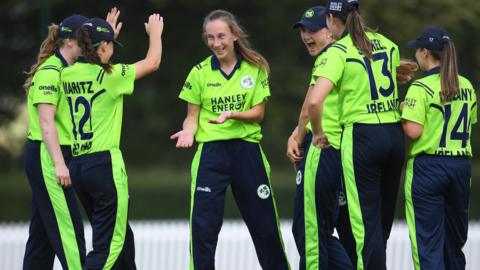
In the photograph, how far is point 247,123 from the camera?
7.30 m

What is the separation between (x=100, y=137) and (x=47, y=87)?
591 millimetres

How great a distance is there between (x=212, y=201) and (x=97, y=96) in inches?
44.9

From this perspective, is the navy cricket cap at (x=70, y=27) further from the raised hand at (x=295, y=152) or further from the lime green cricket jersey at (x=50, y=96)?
the raised hand at (x=295, y=152)

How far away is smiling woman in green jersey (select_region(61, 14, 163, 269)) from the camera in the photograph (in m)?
7.01

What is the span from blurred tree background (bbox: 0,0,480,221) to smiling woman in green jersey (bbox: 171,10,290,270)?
7852 mm

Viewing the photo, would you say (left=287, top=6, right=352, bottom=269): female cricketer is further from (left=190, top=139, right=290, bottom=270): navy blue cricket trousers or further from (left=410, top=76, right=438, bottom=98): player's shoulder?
(left=410, top=76, right=438, bottom=98): player's shoulder

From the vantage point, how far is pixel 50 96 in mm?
7277

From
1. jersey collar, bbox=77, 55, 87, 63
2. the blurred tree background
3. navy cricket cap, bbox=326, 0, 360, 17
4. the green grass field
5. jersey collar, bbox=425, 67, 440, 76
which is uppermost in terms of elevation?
navy cricket cap, bbox=326, 0, 360, 17

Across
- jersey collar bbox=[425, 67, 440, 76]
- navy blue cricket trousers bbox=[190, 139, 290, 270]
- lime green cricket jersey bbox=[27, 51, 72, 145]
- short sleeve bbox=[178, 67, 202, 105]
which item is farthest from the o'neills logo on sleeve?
jersey collar bbox=[425, 67, 440, 76]

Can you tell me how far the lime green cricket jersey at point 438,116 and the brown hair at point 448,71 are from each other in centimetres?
6

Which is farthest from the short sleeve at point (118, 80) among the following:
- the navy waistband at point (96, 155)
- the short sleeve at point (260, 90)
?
the short sleeve at point (260, 90)

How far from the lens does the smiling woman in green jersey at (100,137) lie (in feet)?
23.0

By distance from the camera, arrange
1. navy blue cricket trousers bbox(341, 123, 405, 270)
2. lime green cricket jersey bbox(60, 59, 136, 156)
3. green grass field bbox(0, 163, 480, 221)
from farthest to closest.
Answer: green grass field bbox(0, 163, 480, 221)
lime green cricket jersey bbox(60, 59, 136, 156)
navy blue cricket trousers bbox(341, 123, 405, 270)

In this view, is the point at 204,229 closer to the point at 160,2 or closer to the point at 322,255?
the point at 322,255
